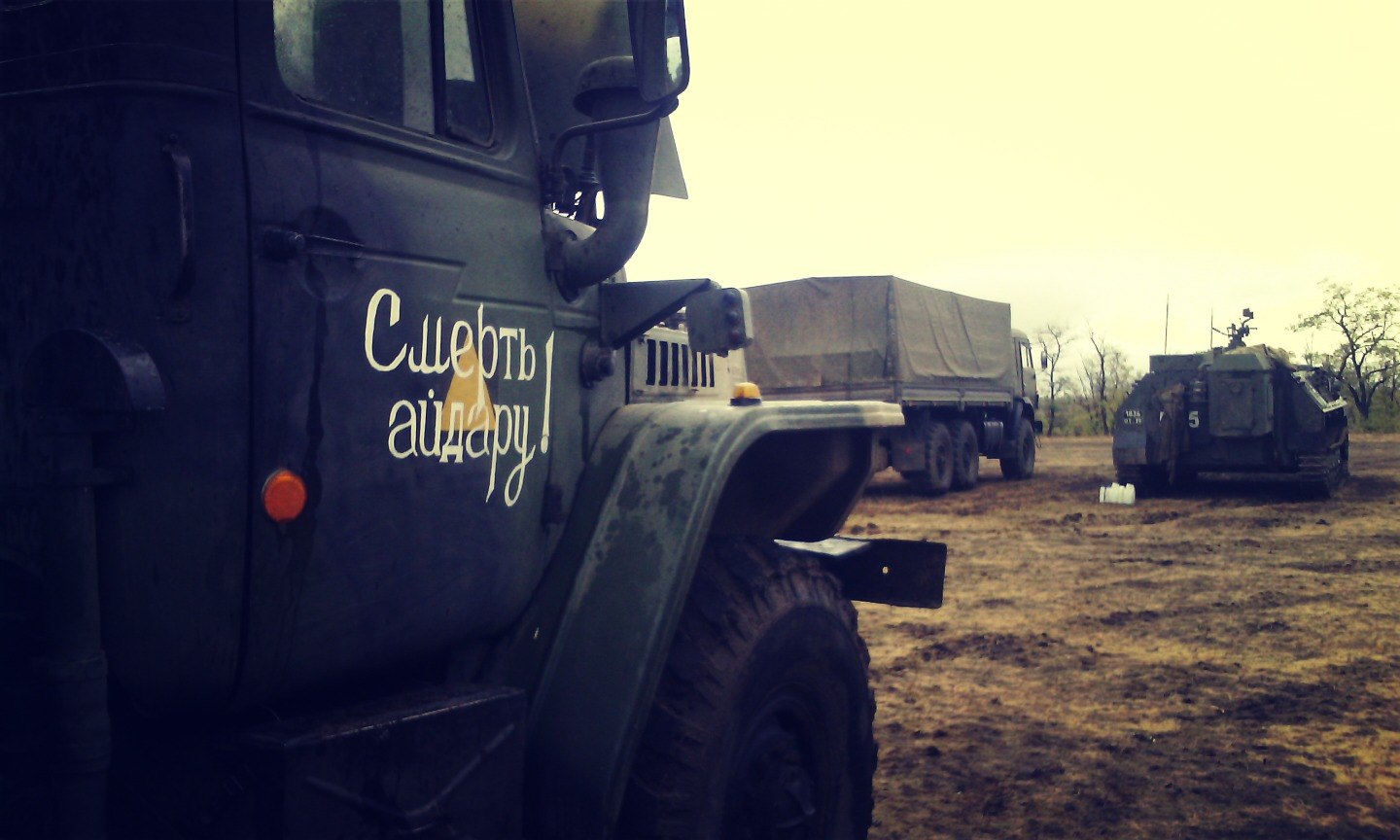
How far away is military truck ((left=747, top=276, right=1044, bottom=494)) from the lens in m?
16.1

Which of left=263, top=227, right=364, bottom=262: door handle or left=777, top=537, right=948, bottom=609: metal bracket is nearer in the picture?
left=263, top=227, right=364, bottom=262: door handle

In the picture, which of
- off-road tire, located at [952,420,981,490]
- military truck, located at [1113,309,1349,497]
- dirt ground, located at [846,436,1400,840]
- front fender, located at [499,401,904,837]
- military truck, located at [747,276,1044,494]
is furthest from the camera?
off-road tire, located at [952,420,981,490]

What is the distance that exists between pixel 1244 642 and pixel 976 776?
3201mm

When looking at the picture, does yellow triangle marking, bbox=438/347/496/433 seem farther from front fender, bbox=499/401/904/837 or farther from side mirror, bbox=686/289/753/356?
side mirror, bbox=686/289/753/356

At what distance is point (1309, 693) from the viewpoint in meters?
5.65

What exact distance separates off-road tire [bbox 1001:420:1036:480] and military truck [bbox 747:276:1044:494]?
216 cm

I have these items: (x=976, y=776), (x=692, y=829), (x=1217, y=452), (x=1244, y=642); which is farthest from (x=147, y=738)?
(x=1217, y=452)

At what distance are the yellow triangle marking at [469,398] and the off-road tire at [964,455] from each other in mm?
15710

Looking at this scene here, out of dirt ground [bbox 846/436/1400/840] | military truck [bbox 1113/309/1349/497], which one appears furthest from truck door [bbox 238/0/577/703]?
military truck [bbox 1113/309/1349/497]

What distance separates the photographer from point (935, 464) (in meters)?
16.5

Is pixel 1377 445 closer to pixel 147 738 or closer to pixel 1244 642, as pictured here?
pixel 1244 642

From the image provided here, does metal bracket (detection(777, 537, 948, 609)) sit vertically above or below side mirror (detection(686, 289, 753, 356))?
below

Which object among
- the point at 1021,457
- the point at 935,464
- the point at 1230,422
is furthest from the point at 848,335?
the point at 1021,457

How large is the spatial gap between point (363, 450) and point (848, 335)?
14698 millimetres
